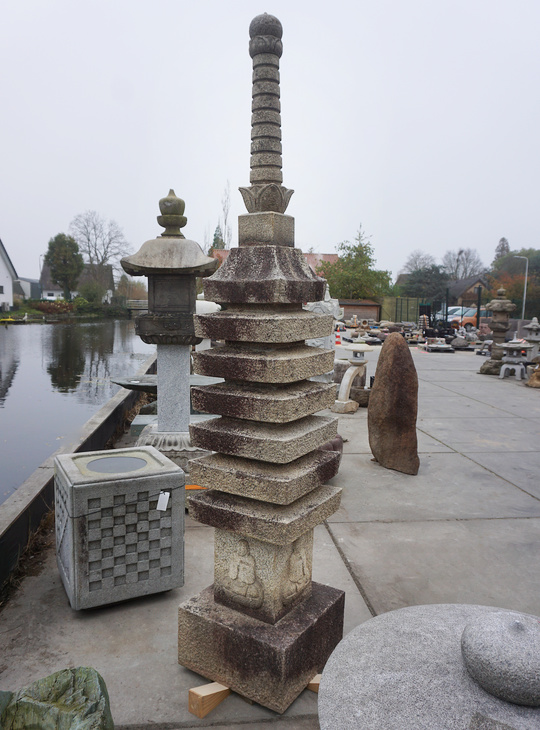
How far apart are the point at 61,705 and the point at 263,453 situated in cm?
150

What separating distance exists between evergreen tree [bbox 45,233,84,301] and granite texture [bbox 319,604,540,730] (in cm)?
5830

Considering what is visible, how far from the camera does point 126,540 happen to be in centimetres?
392

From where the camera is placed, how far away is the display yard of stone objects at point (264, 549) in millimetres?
2057

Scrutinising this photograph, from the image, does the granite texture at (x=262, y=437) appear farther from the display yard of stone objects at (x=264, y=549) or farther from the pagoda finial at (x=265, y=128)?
the pagoda finial at (x=265, y=128)

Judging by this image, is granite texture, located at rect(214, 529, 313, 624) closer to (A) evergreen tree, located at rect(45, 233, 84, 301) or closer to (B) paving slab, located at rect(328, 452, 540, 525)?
(B) paving slab, located at rect(328, 452, 540, 525)

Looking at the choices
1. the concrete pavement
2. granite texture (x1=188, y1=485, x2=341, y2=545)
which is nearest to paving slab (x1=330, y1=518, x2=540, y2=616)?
the concrete pavement

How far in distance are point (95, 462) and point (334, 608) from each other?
2.10m

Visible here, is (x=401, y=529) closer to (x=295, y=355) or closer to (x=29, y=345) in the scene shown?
(x=295, y=355)

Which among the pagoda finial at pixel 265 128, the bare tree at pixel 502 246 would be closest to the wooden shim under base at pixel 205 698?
the pagoda finial at pixel 265 128

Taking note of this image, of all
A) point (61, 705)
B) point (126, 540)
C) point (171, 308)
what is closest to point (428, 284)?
point (171, 308)

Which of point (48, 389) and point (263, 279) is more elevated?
point (263, 279)

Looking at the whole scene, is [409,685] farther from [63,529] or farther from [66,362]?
[66,362]

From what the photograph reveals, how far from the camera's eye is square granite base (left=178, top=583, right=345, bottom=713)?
298cm

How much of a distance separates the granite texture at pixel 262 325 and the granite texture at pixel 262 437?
1.73 feet
